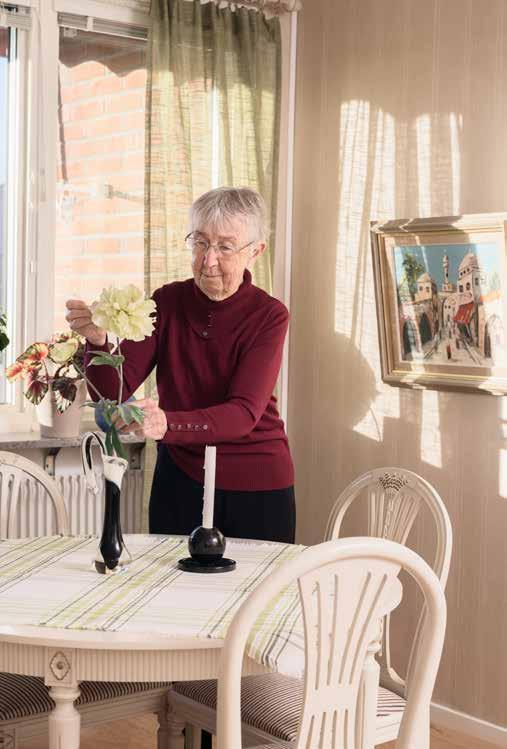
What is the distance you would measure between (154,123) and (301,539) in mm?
1681

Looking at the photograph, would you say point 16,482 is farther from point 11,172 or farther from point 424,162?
point 424,162

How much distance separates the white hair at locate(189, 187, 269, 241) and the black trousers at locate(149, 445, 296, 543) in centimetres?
64

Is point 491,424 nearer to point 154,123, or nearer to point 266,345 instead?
point 266,345

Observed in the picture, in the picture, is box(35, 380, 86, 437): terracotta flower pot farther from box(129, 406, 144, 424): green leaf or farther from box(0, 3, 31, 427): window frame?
box(129, 406, 144, 424): green leaf

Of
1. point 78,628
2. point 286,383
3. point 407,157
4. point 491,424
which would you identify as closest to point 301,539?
point 286,383

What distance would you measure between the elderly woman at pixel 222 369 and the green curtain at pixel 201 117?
94 cm

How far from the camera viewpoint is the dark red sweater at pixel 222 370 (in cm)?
275

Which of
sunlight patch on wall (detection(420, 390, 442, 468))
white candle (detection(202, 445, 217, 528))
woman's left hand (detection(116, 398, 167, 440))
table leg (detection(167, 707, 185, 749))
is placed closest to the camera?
white candle (detection(202, 445, 217, 528))

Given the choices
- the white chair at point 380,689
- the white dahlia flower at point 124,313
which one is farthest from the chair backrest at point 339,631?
the white dahlia flower at point 124,313

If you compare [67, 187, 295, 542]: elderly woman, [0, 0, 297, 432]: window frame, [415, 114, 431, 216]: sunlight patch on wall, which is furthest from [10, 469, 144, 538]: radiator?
[415, 114, 431, 216]: sunlight patch on wall

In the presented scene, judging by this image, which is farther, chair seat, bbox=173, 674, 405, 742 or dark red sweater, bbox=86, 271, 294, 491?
dark red sweater, bbox=86, 271, 294, 491

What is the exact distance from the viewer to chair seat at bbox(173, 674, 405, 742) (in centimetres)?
228

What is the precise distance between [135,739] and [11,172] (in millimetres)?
1974

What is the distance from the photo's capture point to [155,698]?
2.59m
